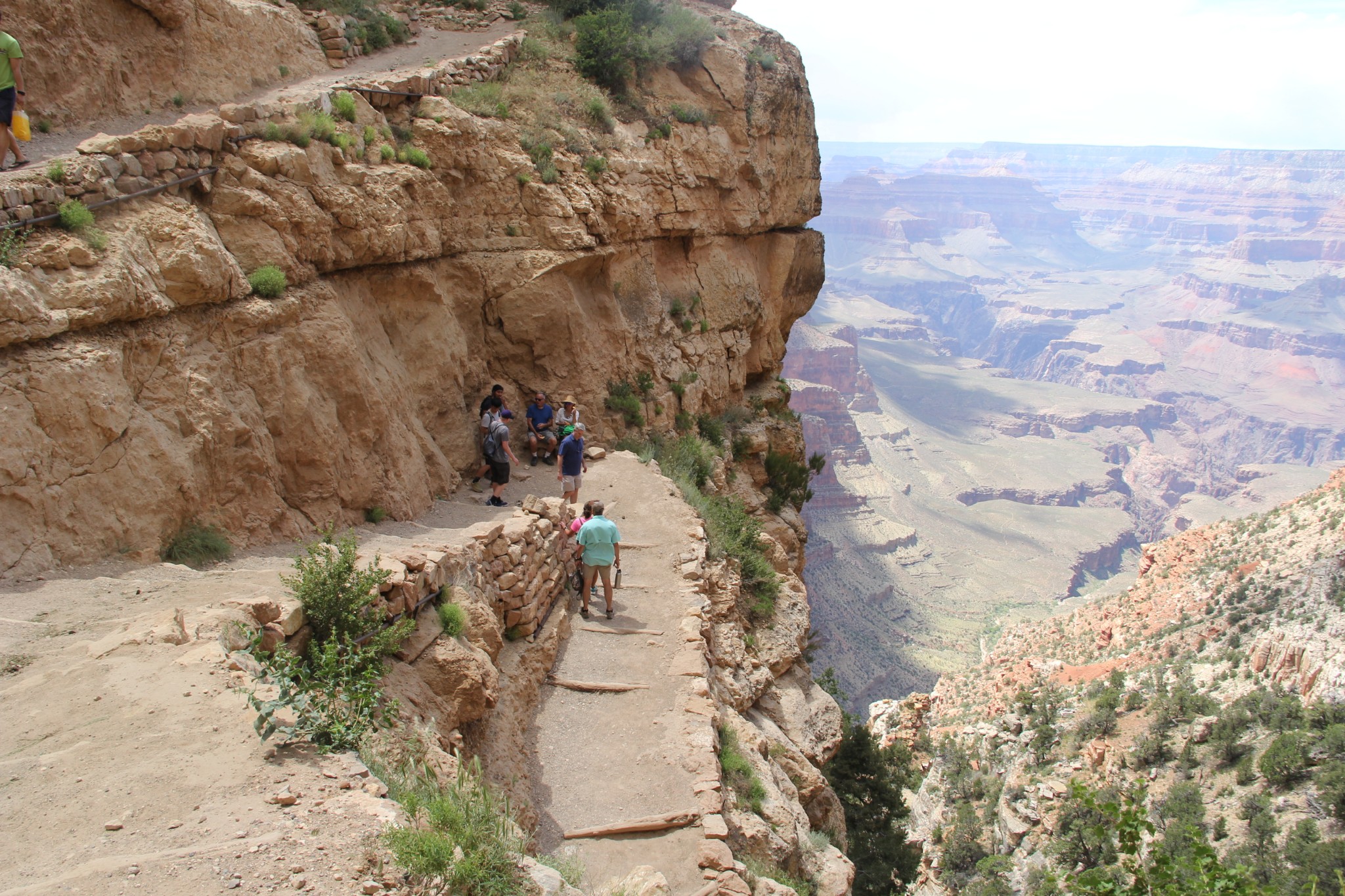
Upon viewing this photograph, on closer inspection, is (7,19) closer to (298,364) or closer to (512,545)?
(298,364)

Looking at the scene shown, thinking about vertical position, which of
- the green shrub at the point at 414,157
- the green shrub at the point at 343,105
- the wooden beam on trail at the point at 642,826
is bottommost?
the wooden beam on trail at the point at 642,826

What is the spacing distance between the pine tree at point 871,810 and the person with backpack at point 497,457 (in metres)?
10.0

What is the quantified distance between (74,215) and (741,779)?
8341 mm

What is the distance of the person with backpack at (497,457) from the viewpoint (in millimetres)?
12141

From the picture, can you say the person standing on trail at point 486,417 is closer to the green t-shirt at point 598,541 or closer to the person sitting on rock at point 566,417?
the person sitting on rock at point 566,417

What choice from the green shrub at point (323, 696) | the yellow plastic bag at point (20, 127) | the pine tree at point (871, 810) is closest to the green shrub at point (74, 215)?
the yellow plastic bag at point (20, 127)

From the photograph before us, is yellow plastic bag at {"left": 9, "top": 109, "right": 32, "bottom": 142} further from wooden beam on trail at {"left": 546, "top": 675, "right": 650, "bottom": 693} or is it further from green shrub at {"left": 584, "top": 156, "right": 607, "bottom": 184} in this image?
green shrub at {"left": 584, "top": 156, "right": 607, "bottom": 184}

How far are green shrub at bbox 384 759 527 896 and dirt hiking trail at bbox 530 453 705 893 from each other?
80.1 inches

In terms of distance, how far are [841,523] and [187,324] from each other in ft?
297

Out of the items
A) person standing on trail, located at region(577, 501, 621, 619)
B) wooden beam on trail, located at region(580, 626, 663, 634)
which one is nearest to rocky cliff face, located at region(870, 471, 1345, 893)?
wooden beam on trail, located at region(580, 626, 663, 634)

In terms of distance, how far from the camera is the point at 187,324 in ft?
27.8

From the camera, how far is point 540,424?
14.3 metres

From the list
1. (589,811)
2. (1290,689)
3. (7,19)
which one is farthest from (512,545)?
(1290,689)

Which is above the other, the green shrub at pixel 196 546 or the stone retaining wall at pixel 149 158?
the stone retaining wall at pixel 149 158
